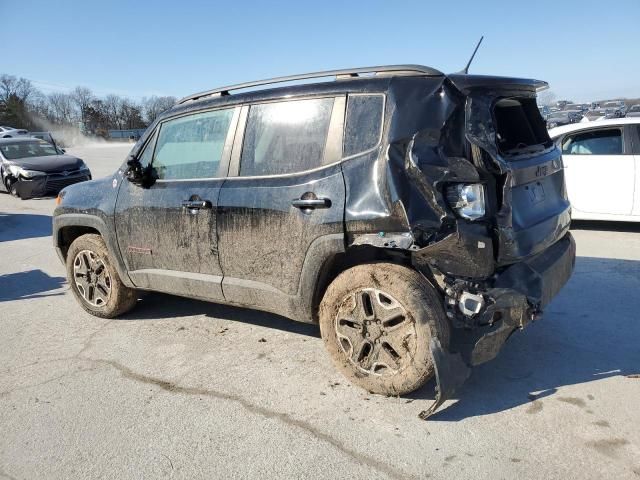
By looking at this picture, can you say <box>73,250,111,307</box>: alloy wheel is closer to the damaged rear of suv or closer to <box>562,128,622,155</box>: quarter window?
the damaged rear of suv

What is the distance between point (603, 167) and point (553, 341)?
4592mm

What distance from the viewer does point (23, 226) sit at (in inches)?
398

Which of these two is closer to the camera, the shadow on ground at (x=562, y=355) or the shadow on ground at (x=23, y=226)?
the shadow on ground at (x=562, y=355)

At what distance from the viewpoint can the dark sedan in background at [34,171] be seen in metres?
13.3

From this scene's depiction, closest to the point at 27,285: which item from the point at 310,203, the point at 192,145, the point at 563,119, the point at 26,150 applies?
the point at 192,145

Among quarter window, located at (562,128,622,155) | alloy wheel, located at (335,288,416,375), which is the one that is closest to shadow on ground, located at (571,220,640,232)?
quarter window, located at (562,128,622,155)

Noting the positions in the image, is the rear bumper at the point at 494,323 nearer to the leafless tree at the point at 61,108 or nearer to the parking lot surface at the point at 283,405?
the parking lot surface at the point at 283,405

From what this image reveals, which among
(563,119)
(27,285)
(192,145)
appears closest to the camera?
(192,145)

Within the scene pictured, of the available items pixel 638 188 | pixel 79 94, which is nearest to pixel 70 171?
pixel 638 188

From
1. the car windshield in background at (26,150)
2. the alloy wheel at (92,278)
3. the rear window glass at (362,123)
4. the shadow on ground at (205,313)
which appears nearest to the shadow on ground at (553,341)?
the shadow on ground at (205,313)

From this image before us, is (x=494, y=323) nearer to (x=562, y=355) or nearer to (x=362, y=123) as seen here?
(x=562, y=355)

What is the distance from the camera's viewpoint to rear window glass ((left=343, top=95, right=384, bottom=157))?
3.13 meters

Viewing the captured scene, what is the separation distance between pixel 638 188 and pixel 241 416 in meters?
6.61

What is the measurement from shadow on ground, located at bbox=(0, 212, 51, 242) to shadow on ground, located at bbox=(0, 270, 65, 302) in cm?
283
